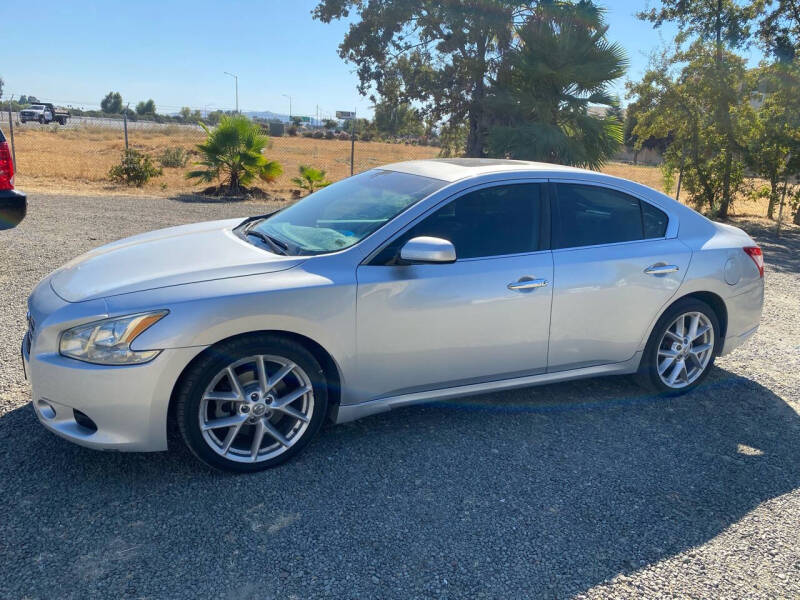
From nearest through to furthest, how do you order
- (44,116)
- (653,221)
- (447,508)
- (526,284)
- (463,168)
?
(447,508), (526,284), (463,168), (653,221), (44,116)

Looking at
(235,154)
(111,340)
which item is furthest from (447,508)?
(235,154)

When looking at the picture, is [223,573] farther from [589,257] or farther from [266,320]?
[589,257]

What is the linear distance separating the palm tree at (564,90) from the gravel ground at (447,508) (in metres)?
9.52

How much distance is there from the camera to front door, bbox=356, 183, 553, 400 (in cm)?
360

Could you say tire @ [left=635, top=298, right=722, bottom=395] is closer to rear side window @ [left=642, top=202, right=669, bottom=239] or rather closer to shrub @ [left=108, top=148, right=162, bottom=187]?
rear side window @ [left=642, top=202, right=669, bottom=239]

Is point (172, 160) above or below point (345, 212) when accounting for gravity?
above

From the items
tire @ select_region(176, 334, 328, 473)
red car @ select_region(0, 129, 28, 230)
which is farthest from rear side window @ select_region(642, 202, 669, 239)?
red car @ select_region(0, 129, 28, 230)

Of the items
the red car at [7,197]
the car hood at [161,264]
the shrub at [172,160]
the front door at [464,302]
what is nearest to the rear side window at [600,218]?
the front door at [464,302]

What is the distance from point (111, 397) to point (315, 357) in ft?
3.33

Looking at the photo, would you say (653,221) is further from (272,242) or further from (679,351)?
(272,242)

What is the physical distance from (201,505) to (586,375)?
2488 millimetres

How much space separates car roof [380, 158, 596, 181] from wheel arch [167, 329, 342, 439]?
1321 mm

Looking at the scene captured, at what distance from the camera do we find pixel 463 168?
426cm

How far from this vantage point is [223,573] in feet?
8.75
